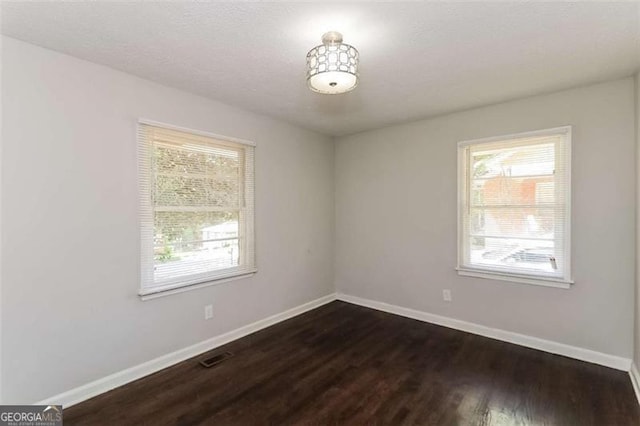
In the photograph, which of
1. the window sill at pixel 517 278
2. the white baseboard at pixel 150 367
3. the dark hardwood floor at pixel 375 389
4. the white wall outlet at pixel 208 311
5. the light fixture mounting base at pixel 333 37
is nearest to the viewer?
the light fixture mounting base at pixel 333 37

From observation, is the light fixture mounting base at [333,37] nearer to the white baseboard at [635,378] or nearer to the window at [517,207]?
the window at [517,207]

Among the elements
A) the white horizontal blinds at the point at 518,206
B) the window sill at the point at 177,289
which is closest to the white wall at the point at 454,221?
the white horizontal blinds at the point at 518,206

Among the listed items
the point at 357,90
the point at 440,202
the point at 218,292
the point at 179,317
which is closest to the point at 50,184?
the point at 179,317

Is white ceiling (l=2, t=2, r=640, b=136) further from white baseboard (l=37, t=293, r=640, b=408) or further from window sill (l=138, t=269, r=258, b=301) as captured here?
white baseboard (l=37, t=293, r=640, b=408)

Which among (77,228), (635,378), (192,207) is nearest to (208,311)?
(192,207)

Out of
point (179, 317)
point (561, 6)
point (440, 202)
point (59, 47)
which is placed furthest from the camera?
point (440, 202)

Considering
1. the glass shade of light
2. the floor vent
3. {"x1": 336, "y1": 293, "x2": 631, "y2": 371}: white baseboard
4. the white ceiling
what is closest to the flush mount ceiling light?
the glass shade of light

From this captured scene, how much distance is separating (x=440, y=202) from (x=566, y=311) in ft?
5.00

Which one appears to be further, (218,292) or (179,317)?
(218,292)

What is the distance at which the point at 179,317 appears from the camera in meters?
2.79

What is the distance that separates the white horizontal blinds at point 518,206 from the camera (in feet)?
9.45

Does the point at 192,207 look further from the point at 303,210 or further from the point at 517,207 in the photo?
the point at 517,207

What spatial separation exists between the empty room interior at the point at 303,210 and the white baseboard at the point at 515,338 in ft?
0.07

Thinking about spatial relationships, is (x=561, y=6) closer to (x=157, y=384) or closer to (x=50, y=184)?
(x=50, y=184)
